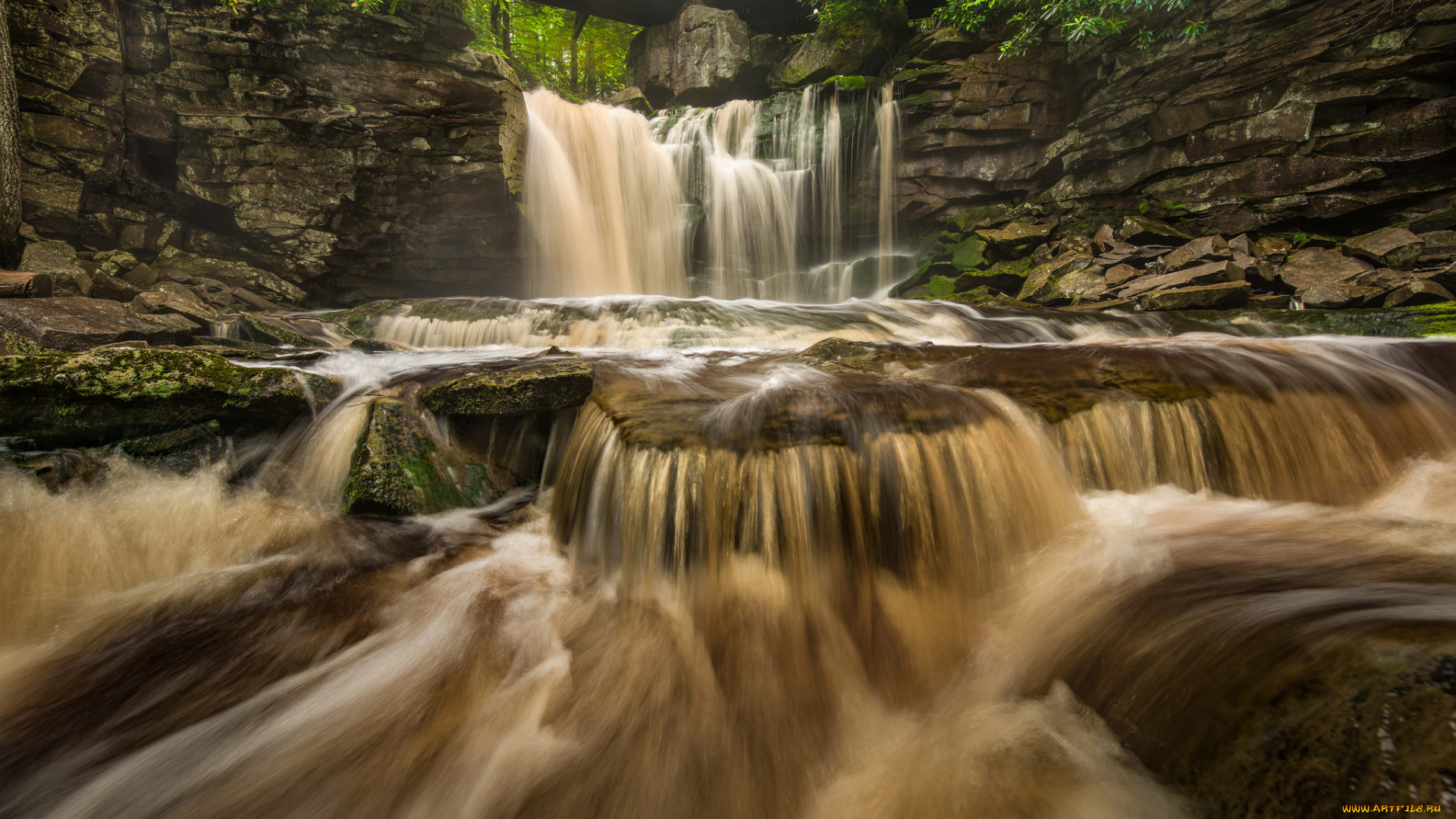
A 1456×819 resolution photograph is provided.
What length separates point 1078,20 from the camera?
947 cm

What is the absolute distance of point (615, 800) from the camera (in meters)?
1.62

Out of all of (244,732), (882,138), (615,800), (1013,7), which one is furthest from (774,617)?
(1013,7)

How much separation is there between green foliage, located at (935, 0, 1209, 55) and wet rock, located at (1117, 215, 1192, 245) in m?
3.26

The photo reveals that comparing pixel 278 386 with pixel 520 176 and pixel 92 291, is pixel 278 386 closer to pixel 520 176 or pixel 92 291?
pixel 92 291

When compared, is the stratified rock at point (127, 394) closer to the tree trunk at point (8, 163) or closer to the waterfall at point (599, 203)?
the tree trunk at point (8, 163)

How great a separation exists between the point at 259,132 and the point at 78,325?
575 cm

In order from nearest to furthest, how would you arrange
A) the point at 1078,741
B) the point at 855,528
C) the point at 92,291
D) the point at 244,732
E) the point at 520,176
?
1. the point at 1078,741
2. the point at 244,732
3. the point at 855,528
4. the point at 92,291
5. the point at 520,176

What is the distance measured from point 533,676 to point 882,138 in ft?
44.5

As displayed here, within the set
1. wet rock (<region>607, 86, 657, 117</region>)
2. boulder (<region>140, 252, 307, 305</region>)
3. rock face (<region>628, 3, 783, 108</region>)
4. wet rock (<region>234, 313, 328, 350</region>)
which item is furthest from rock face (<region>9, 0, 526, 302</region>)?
rock face (<region>628, 3, 783, 108</region>)

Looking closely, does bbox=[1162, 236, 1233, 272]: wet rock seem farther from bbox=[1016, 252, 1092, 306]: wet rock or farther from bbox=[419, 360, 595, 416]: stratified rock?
bbox=[419, 360, 595, 416]: stratified rock

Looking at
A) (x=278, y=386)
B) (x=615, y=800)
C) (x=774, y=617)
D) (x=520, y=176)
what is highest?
(x=520, y=176)

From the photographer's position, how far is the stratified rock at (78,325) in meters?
4.46

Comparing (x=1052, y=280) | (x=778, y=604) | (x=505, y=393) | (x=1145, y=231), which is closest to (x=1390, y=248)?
(x=1145, y=231)

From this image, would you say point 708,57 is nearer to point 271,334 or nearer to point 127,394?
point 271,334
